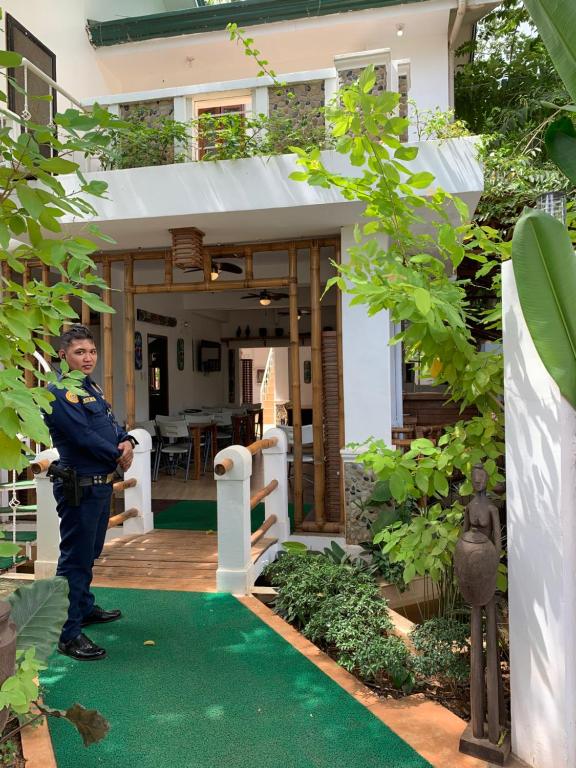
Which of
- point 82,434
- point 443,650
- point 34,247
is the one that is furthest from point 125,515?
point 34,247

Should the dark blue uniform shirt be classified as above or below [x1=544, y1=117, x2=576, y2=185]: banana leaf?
below

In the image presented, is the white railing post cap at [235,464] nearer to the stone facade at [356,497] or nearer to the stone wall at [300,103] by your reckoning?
the stone facade at [356,497]

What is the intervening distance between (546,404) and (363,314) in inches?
138

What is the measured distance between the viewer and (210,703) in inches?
114

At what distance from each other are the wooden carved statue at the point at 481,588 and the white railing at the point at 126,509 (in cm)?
339

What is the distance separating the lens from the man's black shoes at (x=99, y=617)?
3.84 m

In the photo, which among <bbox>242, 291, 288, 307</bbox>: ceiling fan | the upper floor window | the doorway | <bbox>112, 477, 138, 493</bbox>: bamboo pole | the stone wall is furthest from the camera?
the doorway

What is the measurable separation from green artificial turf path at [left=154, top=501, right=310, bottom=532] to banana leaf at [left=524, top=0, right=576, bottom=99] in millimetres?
5280

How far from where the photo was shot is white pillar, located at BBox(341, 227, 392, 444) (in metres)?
5.68

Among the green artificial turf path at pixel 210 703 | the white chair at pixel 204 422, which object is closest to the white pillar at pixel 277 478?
the green artificial turf path at pixel 210 703

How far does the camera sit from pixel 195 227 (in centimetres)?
576

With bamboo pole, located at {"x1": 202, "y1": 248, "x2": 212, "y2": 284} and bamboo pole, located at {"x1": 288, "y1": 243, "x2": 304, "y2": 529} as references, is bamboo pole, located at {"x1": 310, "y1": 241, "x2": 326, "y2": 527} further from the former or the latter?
bamboo pole, located at {"x1": 202, "y1": 248, "x2": 212, "y2": 284}

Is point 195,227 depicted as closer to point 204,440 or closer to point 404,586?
point 404,586

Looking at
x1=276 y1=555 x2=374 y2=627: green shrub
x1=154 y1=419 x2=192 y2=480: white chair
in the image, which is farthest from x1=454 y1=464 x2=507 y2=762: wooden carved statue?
x1=154 y1=419 x2=192 y2=480: white chair
